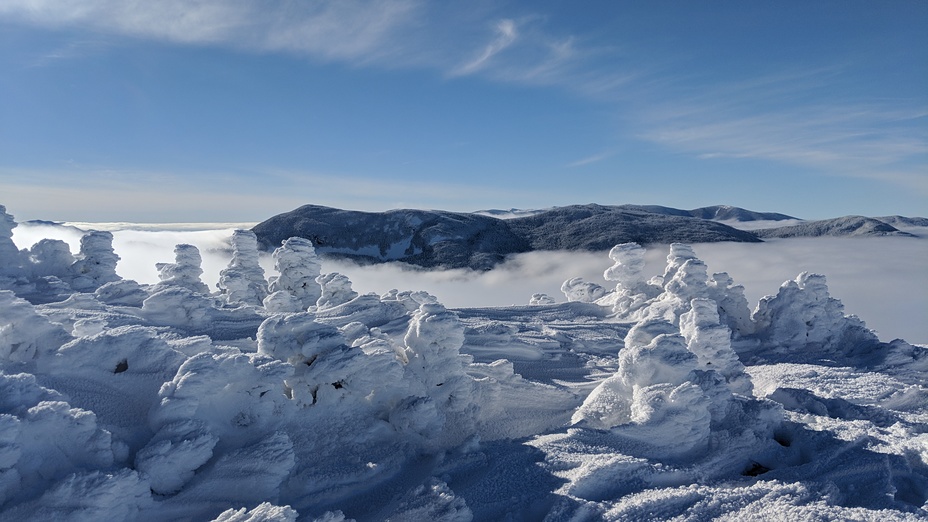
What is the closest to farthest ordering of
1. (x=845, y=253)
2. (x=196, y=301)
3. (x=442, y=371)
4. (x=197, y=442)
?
1. (x=197, y=442)
2. (x=442, y=371)
3. (x=196, y=301)
4. (x=845, y=253)

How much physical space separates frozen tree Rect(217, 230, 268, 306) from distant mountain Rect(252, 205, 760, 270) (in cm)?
7005

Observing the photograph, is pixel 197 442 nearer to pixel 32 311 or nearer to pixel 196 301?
pixel 32 311

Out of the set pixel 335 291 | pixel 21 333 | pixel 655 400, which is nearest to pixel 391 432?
pixel 655 400

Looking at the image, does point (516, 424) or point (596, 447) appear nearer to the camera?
point (596, 447)

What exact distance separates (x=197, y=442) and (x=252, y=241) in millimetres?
23628

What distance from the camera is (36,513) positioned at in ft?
23.0

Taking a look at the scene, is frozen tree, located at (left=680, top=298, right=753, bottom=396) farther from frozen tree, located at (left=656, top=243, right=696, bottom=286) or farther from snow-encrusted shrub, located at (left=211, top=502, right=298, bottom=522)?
snow-encrusted shrub, located at (left=211, top=502, right=298, bottom=522)

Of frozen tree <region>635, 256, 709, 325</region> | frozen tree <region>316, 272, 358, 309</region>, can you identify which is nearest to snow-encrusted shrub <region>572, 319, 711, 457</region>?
frozen tree <region>316, 272, 358, 309</region>

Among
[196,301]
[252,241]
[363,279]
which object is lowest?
[363,279]

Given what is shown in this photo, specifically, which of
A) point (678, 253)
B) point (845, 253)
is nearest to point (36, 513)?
point (678, 253)

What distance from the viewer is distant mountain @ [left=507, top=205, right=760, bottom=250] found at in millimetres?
114500

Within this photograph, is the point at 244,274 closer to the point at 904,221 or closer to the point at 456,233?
the point at 456,233

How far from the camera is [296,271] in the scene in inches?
1089

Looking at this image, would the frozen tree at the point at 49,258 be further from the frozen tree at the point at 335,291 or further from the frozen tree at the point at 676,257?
the frozen tree at the point at 676,257
